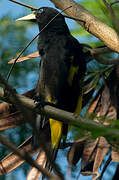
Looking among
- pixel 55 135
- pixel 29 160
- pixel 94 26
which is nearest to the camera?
pixel 29 160

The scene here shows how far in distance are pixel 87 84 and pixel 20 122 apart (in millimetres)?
599

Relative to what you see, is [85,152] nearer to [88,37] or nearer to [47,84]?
[47,84]

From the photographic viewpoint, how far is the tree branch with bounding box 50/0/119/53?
1.99 meters

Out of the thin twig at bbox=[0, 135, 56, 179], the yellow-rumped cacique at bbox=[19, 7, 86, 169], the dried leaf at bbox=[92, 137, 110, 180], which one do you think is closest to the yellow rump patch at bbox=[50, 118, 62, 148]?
the yellow-rumped cacique at bbox=[19, 7, 86, 169]

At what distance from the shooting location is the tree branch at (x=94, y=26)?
1.99m

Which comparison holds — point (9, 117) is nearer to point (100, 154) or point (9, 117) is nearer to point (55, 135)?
point (55, 135)

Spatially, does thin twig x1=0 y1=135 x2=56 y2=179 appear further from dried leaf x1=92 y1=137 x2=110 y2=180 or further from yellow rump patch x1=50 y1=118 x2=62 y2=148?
yellow rump patch x1=50 y1=118 x2=62 y2=148

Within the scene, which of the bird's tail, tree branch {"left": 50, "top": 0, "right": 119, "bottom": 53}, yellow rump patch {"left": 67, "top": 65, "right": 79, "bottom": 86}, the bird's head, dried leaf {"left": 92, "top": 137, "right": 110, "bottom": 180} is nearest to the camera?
tree branch {"left": 50, "top": 0, "right": 119, "bottom": 53}

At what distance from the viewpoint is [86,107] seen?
2883mm

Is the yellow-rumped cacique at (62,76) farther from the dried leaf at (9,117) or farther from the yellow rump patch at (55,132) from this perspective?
the dried leaf at (9,117)

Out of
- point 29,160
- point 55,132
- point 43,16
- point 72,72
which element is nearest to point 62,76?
point 72,72

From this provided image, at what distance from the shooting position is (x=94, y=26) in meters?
2.13

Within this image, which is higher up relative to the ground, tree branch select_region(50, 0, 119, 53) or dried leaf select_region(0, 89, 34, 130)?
tree branch select_region(50, 0, 119, 53)

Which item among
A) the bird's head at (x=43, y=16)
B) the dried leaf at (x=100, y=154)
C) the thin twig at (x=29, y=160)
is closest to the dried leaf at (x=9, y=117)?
the dried leaf at (x=100, y=154)
